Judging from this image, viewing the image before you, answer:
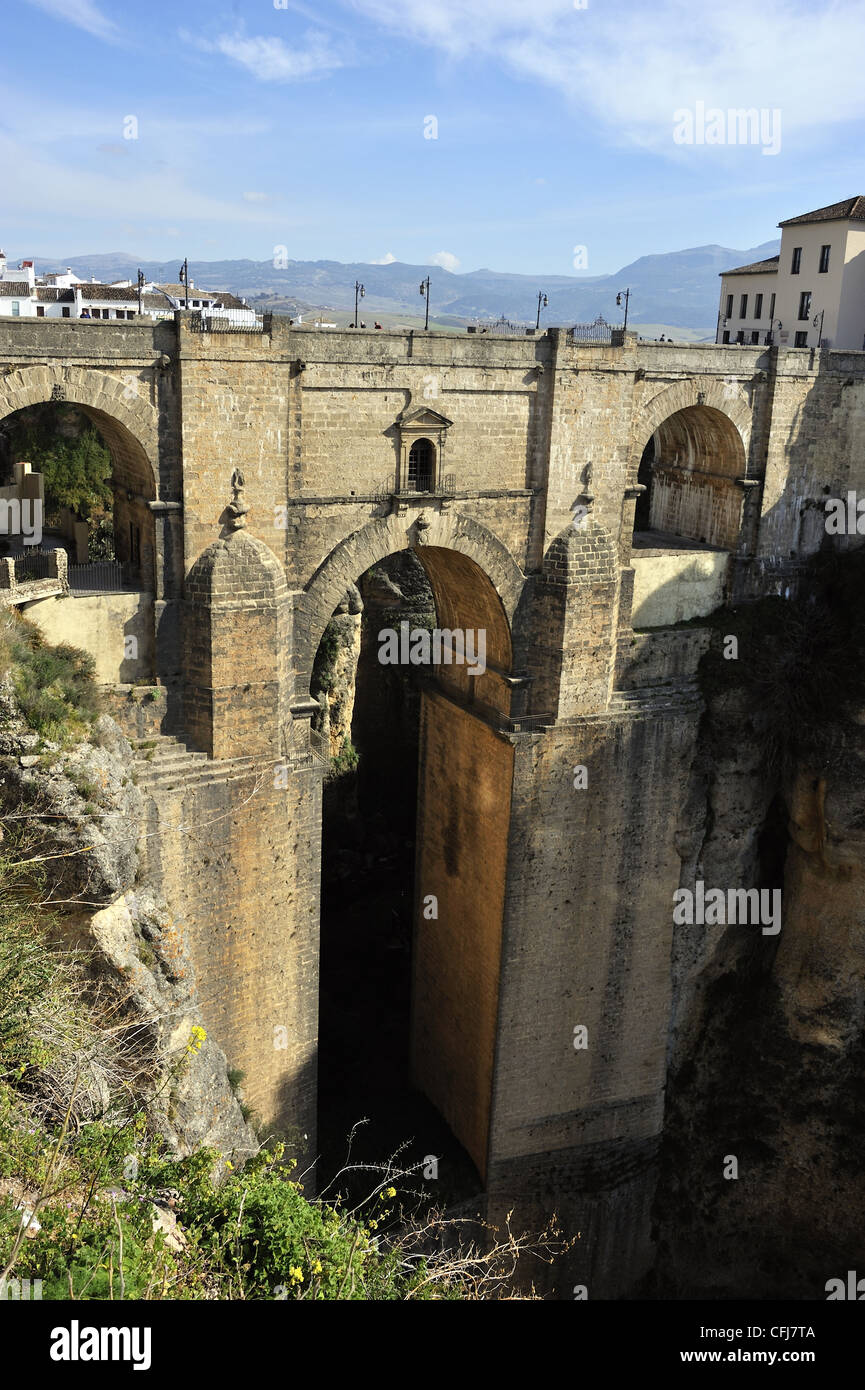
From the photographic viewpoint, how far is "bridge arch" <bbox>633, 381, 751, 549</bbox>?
68.3 feet

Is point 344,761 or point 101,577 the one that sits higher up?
point 101,577

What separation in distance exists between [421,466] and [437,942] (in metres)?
9.59

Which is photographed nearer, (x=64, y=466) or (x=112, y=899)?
(x=112, y=899)

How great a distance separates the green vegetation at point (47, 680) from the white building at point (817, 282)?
27.0m

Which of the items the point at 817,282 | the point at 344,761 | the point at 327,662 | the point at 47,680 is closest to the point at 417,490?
the point at 47,680

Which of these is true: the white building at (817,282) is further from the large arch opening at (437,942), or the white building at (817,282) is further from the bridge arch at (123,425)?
the bridge arch at (123,425)

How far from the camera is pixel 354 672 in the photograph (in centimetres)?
3123

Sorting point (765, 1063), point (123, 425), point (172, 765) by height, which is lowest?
point (765, 1063)

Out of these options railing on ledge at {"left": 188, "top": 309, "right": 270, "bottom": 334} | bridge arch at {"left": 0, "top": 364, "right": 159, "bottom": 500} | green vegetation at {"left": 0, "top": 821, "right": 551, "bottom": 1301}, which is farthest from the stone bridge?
green vegetation at {"left": 0, "top": 821, "right": 551, "bottom": 1301}

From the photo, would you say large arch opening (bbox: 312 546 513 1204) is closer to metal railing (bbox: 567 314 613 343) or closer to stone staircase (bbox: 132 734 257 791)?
stone staircase (bbox: 132 734 257 791)

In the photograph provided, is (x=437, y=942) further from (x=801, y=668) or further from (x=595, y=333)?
(x=595, y=333)

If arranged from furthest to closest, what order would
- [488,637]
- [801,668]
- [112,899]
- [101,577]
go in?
[801,668], [488,637], [101,577], [112,899]

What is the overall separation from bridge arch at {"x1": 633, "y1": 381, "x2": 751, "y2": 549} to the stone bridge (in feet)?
0.20

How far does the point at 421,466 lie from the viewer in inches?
738
